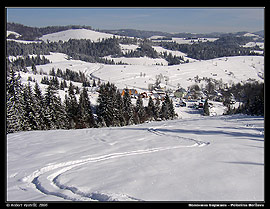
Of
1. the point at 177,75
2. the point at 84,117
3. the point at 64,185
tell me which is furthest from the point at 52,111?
the point at 177,75

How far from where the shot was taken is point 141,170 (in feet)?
24.1

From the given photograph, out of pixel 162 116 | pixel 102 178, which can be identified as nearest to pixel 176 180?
pixel 102 178

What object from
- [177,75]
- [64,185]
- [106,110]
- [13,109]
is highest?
[64,185]

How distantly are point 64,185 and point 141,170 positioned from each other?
250 centimetres

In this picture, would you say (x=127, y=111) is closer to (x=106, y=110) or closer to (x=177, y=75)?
(x=106, y=110)

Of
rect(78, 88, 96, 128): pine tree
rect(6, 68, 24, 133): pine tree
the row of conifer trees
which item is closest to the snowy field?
rect(6, 68, 24, 133): pine tree

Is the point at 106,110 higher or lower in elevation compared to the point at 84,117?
higher

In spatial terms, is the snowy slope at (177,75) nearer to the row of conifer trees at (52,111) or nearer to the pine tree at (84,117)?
the pine tree at (84,117)

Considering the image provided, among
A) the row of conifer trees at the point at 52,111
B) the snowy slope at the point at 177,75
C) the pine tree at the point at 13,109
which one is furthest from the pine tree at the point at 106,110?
the snowy slope at the point at 177,75

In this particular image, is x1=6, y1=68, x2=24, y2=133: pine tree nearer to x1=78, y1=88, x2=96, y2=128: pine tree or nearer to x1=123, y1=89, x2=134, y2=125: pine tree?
x1=78, y1=88, x2=96, y2=128: pine tree

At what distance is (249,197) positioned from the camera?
5.25 meters

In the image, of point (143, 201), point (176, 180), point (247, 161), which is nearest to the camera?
point (143, 201)
